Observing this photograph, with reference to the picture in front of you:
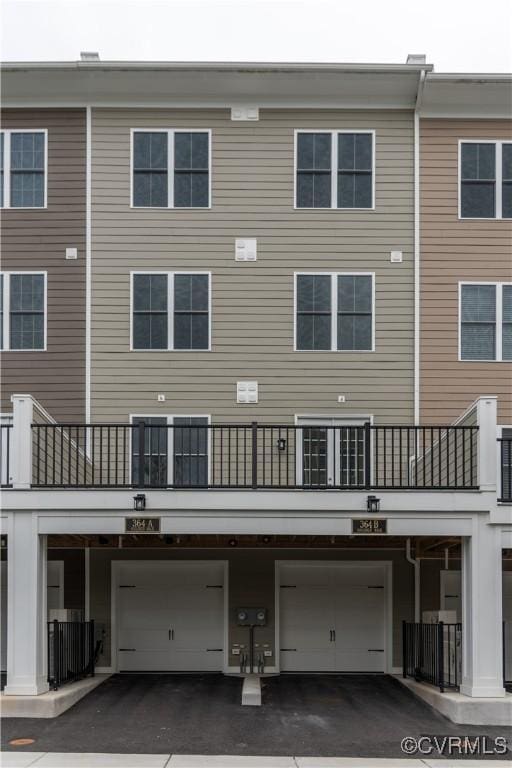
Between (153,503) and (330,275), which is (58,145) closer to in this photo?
(330,275)

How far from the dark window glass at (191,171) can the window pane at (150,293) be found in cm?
141

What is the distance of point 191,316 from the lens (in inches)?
581

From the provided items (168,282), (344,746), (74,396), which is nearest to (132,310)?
(168,282)

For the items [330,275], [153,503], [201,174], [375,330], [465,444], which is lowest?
[153,503]

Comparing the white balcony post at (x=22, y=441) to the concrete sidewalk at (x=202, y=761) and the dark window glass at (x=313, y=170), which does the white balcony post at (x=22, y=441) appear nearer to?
the concrete sidewalk at (x=202, y=761)

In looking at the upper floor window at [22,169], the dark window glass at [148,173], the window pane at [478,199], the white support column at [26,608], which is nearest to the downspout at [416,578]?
the window pane at [478,199]

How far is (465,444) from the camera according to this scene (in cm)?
1178

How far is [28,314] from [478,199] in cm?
829

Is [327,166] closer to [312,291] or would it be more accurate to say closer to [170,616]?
[312,291]

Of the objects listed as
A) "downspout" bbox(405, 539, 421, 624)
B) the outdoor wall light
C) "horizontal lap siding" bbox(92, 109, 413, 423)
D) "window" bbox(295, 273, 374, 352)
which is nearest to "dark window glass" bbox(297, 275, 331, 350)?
"window" bbox(295, 273, 374, 352)

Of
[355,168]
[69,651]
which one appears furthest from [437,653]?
[355,168]

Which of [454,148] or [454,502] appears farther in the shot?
[454,148]

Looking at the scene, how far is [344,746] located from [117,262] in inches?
349

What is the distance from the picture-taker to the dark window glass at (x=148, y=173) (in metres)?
14.9
